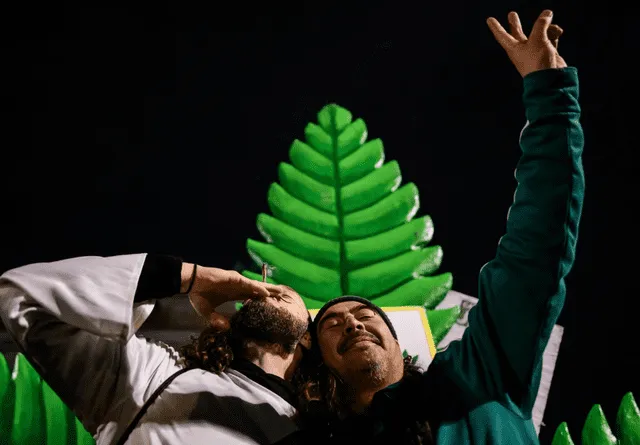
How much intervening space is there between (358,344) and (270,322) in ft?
0.97

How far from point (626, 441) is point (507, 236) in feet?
2.39

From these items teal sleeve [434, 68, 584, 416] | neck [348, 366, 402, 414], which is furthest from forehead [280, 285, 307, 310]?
teal sleeve [434, 68, 584, 416]

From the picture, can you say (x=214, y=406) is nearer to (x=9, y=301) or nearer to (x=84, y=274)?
(x=84, y=274)

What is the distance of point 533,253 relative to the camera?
149 centimetres

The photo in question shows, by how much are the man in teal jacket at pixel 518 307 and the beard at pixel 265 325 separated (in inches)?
→ 14.2

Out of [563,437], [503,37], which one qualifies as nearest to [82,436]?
[563,437]

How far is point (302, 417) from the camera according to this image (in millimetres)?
1828

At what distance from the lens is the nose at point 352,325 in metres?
2.04

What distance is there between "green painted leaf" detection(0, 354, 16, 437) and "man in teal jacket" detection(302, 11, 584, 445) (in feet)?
2.69

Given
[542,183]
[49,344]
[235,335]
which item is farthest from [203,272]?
[542,183]

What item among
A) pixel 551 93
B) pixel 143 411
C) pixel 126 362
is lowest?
pixel 143 411

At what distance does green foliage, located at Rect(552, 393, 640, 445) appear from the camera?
5.76 feet

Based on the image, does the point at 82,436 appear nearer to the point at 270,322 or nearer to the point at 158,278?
the point at 158,278

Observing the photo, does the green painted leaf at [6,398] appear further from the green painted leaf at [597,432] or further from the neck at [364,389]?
the green painted leaf at [597,432]
